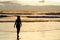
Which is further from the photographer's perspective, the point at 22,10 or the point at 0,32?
the point at 0,32

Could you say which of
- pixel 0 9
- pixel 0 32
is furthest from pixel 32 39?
pixel 0 9

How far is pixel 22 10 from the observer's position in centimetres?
120

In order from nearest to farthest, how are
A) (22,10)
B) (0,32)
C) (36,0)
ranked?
(22,10) → (0,32) → (36,0)

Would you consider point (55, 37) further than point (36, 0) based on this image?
No

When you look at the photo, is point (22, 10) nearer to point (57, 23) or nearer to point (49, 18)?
point (49, 18)

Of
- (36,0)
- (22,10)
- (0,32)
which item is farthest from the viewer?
(36,0)

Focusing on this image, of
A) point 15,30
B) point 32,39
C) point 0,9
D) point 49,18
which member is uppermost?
point 0,9

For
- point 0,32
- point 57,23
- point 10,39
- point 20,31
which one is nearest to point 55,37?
point 57,23

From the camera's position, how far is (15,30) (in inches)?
54.0

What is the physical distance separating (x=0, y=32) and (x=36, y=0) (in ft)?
2.09

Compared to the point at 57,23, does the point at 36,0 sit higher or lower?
higher

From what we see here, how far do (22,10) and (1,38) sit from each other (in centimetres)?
41

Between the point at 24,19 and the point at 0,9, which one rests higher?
the point at 0,9

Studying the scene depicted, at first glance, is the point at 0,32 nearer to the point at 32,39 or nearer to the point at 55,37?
the point at 32,39
